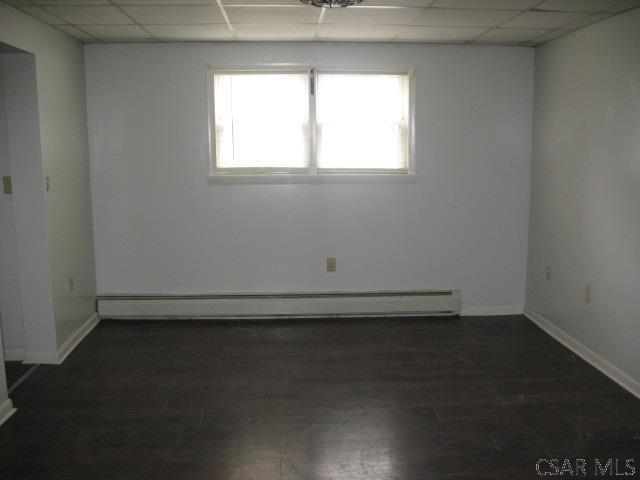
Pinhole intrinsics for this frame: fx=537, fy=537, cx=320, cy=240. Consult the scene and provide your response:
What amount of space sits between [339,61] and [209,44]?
1.04 m

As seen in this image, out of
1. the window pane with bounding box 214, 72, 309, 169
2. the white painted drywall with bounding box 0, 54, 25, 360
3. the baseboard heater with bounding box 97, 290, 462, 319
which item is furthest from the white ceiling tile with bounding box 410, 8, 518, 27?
the white painted drywall with bounding box 0, 54, 25, 360

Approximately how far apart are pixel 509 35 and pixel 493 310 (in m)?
2.23

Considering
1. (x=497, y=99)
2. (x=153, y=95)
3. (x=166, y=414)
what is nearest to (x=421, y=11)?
(x=497, y=99)

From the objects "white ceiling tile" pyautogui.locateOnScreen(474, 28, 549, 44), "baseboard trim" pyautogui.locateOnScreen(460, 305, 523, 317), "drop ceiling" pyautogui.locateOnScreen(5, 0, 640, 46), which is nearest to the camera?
"drop ceiling" pyautogui.locateOnScreen(5, 0, 640, 46)

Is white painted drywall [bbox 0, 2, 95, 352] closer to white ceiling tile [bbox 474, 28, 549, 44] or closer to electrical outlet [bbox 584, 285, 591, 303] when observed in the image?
white ceiling tile [bbox 474, 28, 549, 44]

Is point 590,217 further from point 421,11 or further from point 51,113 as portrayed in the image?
point 51,113

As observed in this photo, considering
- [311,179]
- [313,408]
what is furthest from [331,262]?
[313,408]

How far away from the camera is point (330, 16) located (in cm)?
343

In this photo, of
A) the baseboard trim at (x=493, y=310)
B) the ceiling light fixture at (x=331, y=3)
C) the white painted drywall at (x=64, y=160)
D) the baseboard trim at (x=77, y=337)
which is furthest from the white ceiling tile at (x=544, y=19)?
the baseboard trim at (x=77, y=337)

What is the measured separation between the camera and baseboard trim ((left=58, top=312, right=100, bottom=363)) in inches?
145

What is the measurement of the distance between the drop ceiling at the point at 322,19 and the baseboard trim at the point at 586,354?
7.06 feet

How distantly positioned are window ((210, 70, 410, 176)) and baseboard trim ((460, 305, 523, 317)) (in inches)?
56.5

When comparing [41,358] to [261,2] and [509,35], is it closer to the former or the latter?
[261,2]

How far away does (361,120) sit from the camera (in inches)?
172
